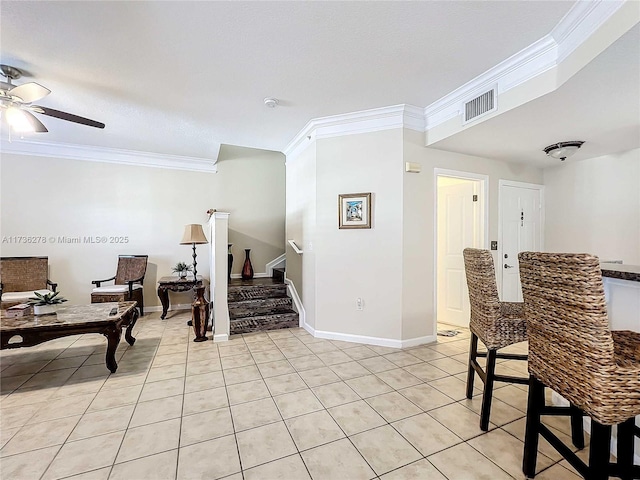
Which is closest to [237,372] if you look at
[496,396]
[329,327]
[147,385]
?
[147,385]

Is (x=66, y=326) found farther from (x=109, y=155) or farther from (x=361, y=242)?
(x=109, y=155)

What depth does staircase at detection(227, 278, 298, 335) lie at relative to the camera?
391 centimetres

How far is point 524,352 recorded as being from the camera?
3.29 metres

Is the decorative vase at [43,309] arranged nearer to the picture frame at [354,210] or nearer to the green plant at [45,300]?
the green plant at [45,300]

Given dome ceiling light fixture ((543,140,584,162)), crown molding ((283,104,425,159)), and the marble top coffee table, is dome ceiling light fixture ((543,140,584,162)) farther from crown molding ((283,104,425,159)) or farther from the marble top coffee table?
the marble top coffee table

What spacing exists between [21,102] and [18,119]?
0.76ft

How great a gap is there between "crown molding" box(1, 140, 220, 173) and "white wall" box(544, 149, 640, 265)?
17.0 feet

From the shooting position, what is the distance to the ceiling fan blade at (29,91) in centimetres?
228

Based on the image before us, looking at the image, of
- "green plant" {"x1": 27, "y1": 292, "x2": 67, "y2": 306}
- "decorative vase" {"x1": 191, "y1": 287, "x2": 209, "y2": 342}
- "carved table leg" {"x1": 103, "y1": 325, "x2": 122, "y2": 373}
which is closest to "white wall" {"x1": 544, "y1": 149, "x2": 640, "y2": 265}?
"decorative vase" {"x1": 191, "y1": 287, "x2": 209, "y2": 342}

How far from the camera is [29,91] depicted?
91.9 inches

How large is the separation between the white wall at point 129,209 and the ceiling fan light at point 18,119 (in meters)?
2.16

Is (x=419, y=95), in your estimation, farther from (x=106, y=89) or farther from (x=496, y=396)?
(x=106, y=89)

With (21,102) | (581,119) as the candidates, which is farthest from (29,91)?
(581,119)

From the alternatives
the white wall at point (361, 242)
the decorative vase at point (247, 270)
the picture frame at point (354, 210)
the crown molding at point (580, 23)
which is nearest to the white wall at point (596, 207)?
the crown molding at point (580, 23)
